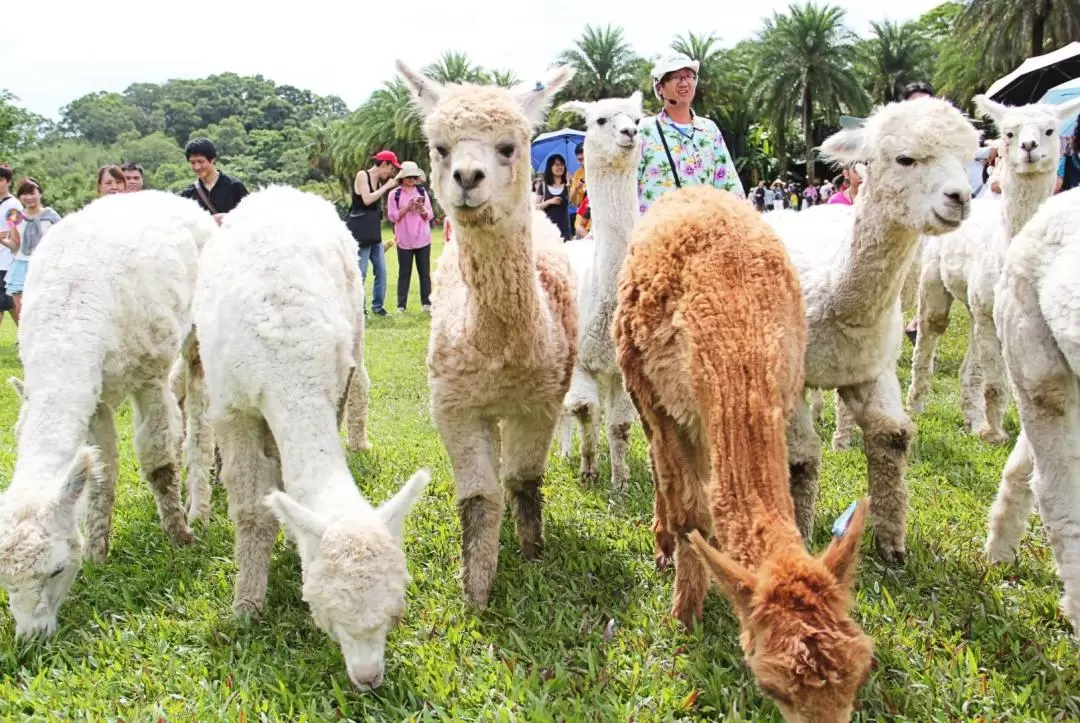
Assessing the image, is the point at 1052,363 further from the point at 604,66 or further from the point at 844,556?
the point at 604,66

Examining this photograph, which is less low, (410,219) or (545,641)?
(410,219)

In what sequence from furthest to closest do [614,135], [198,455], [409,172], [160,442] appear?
[409,172]
[198,455]
[614,135]
[160,442]

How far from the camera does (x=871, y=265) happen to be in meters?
3.66

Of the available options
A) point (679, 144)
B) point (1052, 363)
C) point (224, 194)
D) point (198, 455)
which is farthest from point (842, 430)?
point (224, 194)

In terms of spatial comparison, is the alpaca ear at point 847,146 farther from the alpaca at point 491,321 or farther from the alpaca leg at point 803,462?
the alpaca at point 491,321

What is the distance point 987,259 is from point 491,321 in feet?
12.1

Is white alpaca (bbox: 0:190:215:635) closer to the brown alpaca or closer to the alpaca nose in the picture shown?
the alpaca nose

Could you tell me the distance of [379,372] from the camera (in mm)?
9430

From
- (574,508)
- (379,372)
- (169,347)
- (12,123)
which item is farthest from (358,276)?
(12,123)

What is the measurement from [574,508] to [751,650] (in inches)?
104

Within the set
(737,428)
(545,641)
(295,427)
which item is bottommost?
(545,641)

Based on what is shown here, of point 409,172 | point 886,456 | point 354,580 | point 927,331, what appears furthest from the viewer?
point 409,172

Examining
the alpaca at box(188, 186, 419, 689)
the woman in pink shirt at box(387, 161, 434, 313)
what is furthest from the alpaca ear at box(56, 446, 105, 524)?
the woman in pink shirt at box(387, 161, 434, 313)

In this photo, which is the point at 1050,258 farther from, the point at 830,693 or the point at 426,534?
the point at 426,534
